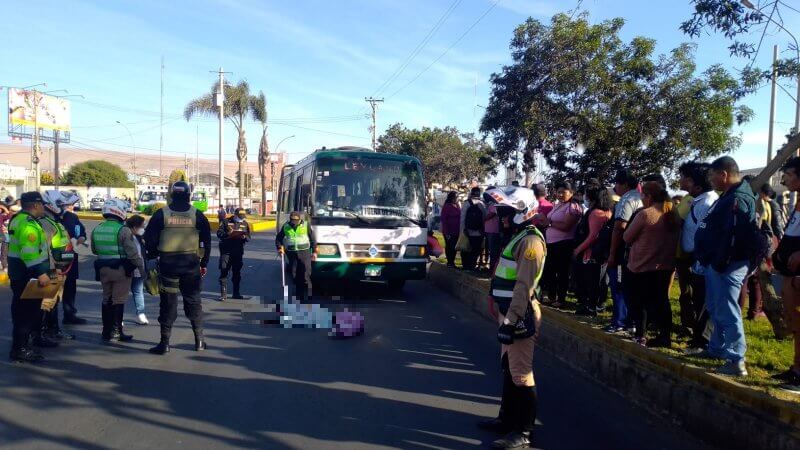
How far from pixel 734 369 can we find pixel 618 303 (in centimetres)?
201

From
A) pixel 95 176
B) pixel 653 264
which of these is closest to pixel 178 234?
pixel 653 264

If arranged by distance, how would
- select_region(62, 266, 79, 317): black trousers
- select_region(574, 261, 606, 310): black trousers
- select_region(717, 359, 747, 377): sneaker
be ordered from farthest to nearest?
select_region(62, 266, 79, 317): black trousers < select_region(574, 261, 606, 310): black trousers < select_region(717, 359, 747, 377): sneaker

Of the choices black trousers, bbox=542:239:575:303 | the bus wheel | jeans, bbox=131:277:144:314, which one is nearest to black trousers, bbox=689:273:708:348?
black trousers, bbox=542:239:575:303

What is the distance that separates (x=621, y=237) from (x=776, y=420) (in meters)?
3.03

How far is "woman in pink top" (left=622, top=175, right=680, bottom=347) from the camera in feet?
20.2

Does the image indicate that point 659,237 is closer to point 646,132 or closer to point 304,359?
point 304,359

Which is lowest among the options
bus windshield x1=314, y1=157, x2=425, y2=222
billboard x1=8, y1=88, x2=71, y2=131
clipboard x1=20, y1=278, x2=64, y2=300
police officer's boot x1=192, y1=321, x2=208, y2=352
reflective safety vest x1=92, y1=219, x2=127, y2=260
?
police officer's boot x1=192, y1=321, x2=208, y2=352

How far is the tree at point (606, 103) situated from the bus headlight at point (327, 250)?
5.22m

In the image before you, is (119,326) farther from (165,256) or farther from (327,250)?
(327,250)

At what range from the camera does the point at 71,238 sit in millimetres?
8672

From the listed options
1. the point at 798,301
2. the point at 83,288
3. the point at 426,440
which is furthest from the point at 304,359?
the point at 83,288

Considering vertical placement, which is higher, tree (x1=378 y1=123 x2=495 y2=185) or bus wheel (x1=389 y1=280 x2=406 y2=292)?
tree (x1=378 y1=123 x2=495 y2=185)

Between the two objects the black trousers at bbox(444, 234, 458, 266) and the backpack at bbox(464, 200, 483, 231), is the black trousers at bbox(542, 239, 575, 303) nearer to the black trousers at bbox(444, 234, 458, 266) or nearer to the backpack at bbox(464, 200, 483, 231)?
the backpack at bbox(464, 200, 483, 231)

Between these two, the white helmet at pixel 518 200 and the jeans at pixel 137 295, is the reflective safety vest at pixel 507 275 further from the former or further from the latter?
the jeans at pixel 137 295
